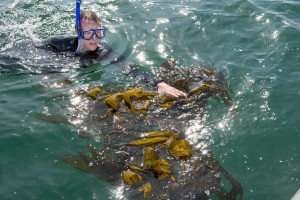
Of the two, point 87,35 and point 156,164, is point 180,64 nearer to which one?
point 87,35

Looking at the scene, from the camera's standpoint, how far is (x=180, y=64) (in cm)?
607

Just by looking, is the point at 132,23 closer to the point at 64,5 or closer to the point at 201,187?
the point at 64,5

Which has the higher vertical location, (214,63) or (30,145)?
(214,63)

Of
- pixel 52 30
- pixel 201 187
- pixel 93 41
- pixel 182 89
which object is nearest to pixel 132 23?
pixel 52 30

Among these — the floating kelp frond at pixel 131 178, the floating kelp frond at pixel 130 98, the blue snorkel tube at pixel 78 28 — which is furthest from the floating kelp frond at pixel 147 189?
the blue snorkel tube at pixel 78 28

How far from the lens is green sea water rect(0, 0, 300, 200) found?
12.5ft

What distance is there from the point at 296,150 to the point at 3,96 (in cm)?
407

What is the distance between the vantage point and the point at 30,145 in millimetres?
4219

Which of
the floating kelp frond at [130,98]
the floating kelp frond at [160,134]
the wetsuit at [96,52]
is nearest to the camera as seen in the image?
the floating kelp frond at [160,134]

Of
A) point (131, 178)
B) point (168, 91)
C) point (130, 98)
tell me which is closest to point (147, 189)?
point (131, 178)

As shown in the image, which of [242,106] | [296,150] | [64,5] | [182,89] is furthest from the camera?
[64,5]

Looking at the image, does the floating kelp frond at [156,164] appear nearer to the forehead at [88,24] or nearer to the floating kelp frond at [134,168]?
the floating kelp frond at [134,168]

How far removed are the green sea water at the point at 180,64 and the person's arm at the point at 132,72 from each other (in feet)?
0.54

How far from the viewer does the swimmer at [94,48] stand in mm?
5355
